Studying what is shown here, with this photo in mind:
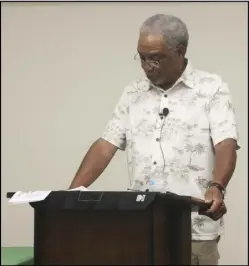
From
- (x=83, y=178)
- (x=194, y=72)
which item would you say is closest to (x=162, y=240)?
(x=83, y=178)

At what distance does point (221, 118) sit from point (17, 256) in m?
1.07

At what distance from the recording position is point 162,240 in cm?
156

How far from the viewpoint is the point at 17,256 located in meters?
2.57

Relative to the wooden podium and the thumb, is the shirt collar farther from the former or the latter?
the wooden podium

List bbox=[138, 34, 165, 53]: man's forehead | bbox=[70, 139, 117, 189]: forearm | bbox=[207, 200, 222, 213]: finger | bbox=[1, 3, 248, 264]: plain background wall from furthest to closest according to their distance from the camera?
1. bbox=[1, 3, 248, 264]: plain background wall
2. bbox=[70, 139, 117, 189]: forearm
3. bbox=[138, 34, 165, 53]: man's forehead
4. bbox=[207, 200, 222, 213]: finger

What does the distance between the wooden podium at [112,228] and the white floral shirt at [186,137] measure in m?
0.51

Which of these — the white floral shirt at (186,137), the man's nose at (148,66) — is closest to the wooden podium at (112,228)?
the white floral shirt at (186,137)

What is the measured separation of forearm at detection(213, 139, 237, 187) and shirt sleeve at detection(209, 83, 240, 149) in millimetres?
27

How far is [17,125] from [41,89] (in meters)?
0.26

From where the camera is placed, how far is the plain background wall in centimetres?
340

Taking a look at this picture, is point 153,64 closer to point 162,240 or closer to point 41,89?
point 162,240

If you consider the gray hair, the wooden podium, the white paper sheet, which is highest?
the gray hair

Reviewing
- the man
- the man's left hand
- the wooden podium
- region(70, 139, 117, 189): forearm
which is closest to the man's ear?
the man

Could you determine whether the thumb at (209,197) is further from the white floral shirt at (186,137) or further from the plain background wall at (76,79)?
the plain background wall at (76,79)
